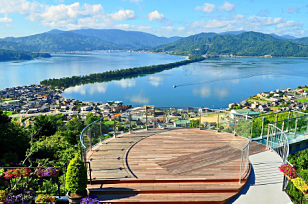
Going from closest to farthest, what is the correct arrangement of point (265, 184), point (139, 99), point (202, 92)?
point (265, 184)
point (139, 99)
point (202, 92)

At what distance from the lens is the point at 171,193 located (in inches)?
225

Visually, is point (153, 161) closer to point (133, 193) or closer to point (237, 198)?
point (133, 193)

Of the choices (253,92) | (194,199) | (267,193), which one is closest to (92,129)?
(194,199)

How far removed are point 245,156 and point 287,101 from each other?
68.9 meters

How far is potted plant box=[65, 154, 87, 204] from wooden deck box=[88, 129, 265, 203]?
0.56 meters

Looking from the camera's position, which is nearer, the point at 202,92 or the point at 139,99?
the point at 139,99

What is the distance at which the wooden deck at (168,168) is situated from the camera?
567cm

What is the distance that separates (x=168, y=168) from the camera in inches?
261

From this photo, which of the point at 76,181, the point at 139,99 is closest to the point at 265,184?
the point at 76,181

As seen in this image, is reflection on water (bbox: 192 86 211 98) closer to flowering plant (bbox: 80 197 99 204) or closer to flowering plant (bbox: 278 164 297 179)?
flowering plant (bbox: 278 164 297 179)

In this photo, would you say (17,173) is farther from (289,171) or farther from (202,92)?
(202,92)

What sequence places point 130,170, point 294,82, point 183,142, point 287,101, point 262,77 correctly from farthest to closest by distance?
point 262,77
point 294,82
point 287,101
point 183,142
point 130,170

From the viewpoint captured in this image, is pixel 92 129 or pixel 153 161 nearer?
pixel 153 161

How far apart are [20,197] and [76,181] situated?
4.67 feet
